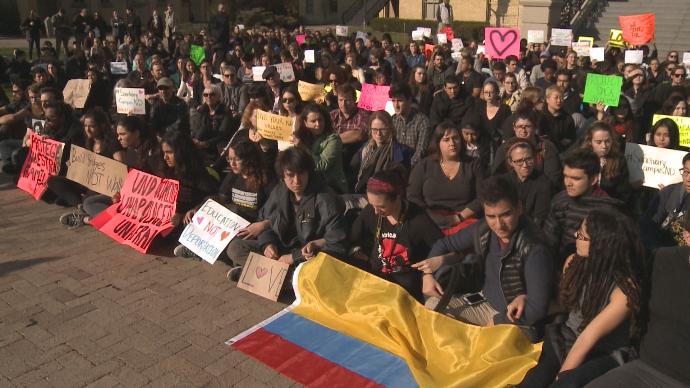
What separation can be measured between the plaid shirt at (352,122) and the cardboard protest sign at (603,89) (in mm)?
3244

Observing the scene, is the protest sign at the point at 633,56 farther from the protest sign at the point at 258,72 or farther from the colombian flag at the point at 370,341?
the colombian flag at the point at 370,341

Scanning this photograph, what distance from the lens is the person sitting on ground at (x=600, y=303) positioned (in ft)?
11.4

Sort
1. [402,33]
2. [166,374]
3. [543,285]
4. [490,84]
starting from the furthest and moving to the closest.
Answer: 1. [402,33]
2. [490,84]
3. [166,374]
4. [543,285]

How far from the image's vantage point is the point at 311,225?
5.71 m

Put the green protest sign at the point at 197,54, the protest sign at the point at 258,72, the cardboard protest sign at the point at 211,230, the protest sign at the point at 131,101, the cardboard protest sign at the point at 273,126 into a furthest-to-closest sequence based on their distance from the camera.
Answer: the green protest sign at the point at 197,54 < the protest sign at the point at 258,72 < the protest sign at the point at 131,101 < the cardboard protest sign at the point at 273,126 < the cardboard protest sign at the point at 211,230

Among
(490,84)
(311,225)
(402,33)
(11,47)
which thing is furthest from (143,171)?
(402,33)

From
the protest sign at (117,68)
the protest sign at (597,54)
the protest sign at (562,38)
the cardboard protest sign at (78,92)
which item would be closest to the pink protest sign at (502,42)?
the protest sign at (597,54)

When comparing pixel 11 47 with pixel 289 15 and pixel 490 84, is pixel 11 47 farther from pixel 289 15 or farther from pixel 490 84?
pixel 490 84

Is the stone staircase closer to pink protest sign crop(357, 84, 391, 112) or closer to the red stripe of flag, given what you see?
pink protest sign crop(357, 84, 391, 112)

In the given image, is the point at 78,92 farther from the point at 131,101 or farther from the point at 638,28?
the point at 638,28

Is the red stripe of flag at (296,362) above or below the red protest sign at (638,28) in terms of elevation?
below

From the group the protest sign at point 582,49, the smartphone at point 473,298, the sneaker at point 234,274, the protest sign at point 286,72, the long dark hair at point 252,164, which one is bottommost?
the sneaker at point 234,274

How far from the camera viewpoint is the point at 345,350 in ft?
15.1

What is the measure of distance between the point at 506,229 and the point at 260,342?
1990mm
